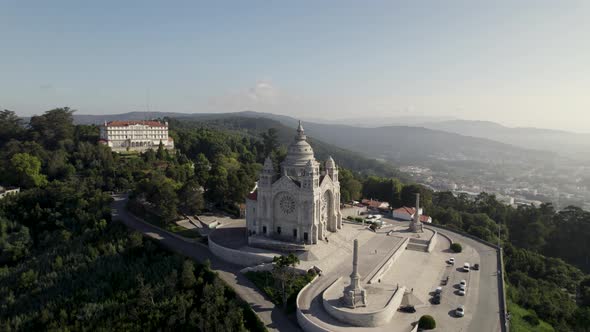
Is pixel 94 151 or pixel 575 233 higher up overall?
pixel 94 151

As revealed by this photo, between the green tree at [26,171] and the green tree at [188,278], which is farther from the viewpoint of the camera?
the green tree at [26,171]

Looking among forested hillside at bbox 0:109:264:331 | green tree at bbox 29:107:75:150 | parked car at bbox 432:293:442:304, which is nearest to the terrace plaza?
parked car at bbox 432:293:442:304

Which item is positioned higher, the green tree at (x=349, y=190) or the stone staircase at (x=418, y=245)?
the green tree at (x=349, y=190)

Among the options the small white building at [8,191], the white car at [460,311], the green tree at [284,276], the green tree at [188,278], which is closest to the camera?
the white car at [460,311]

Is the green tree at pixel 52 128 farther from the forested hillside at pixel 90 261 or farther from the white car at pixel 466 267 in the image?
the white car at pixel 466 267

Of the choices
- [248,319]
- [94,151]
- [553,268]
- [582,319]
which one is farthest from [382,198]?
[94,151]

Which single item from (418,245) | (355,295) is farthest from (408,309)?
(418,245)

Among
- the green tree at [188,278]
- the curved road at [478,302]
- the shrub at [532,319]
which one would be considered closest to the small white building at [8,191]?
the green tree at [188,278]

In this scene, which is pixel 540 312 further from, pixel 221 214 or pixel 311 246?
pixel 221 214
